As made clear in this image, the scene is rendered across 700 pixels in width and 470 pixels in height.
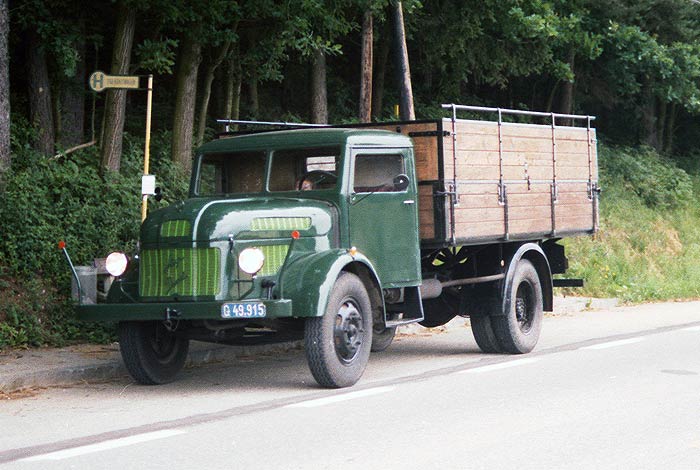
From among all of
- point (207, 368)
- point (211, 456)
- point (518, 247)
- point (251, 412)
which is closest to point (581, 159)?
point (518, 247)

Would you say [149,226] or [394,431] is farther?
[149,226]

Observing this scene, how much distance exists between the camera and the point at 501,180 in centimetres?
1320

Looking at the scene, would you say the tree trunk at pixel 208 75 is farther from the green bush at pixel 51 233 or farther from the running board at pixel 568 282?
the running board at pixel 568 282

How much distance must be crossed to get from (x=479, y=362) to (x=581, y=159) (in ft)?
11.8

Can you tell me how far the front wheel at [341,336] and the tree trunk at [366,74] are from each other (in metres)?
10.6

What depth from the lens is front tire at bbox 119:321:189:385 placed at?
11.2m

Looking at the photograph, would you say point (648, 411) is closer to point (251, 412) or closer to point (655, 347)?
point (251, 412)

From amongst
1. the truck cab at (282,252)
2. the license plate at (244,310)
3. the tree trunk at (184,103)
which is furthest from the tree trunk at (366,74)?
the license plate at (244,310)

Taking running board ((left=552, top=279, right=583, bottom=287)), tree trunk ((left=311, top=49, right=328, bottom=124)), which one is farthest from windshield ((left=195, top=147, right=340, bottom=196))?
tree trunk ((left=311, top=49, right=328, bottom=124))

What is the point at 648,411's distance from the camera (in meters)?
9.21

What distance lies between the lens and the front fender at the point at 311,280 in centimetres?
1032

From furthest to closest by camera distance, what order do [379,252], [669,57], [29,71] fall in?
[669,57], [29,71], [379,252]

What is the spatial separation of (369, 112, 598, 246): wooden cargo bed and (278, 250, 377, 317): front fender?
6.12 feet

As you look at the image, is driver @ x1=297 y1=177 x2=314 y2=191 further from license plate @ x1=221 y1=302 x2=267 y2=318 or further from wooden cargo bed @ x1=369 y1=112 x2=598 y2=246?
license plate @ x1=221 y1=302 x2=267 y2=318
